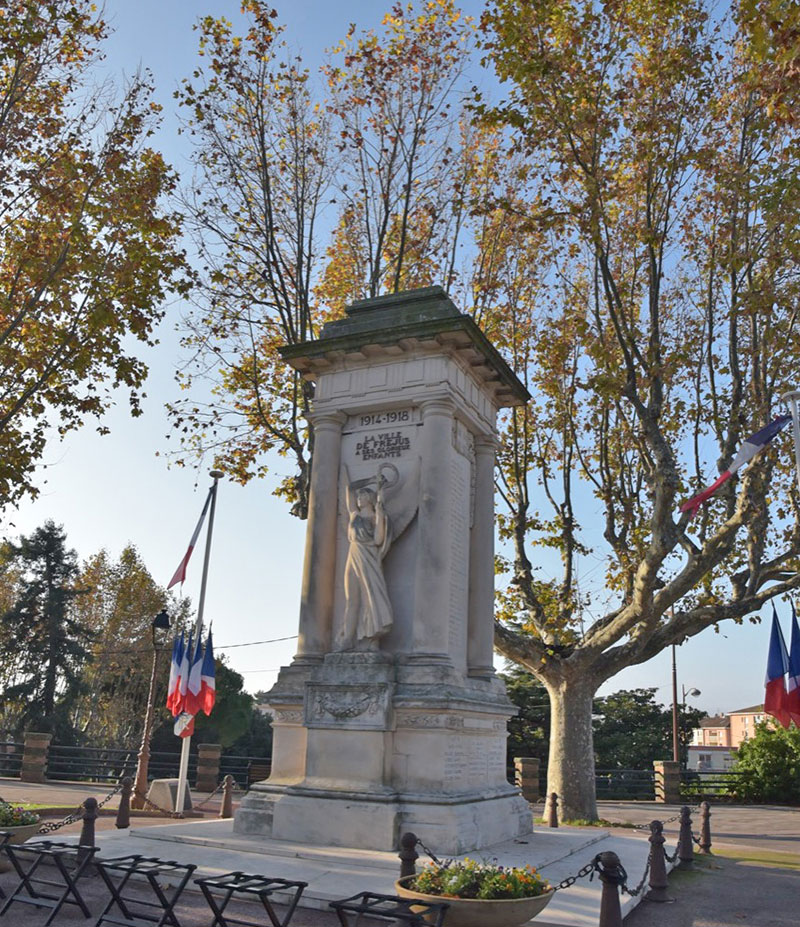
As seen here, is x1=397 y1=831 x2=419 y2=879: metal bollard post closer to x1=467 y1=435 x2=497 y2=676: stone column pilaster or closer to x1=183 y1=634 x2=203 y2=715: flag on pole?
x1=467 y1=435 x2=497 y2=676: stone column pilaster

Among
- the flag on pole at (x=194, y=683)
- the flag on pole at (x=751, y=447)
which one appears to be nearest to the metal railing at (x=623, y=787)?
the flag on pole at (x=194, y=683)

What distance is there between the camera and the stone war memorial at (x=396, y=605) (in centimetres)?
1066

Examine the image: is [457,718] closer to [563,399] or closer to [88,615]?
[563,399]

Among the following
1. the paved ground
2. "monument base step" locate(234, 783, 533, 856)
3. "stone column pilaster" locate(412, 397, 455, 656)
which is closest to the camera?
the paved ground

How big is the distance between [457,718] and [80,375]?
9457 millimetres

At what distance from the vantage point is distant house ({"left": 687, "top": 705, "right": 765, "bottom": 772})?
87256 mm

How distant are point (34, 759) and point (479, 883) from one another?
926 inches

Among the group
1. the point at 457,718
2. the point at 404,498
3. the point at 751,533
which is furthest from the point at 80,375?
the point at 751,533

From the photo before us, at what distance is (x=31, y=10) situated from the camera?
1362 centimetres

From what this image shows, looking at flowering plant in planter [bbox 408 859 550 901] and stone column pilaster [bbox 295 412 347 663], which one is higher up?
stone column pilaster [bbox 295 412 347 663]

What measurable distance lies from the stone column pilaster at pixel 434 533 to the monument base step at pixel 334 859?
8.89ft

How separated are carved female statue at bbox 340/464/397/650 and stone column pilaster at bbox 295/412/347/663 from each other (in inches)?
16.6

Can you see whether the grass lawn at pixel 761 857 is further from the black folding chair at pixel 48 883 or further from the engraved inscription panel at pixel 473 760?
the black folding chair at pixel 48 883

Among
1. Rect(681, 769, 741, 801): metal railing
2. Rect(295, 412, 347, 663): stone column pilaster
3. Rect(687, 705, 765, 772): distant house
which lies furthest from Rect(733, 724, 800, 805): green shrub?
Rect(687, 705, 765, 772): distant house
